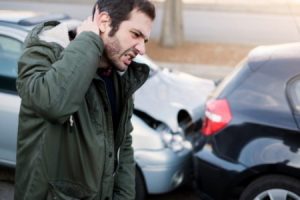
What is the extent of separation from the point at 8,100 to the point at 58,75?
2679mm

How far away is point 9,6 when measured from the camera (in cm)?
1808

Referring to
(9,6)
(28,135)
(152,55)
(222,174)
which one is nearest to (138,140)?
Answer: (222,174)

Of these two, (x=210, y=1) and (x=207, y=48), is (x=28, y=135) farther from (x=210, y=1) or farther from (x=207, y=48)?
(x=210, y=1)

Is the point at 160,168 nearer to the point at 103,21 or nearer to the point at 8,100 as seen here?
the point at 8,100

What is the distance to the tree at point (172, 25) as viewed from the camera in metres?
10.9

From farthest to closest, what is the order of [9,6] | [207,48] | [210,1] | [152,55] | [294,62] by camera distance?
[210,1]
[9,6]
[207,48]
[152,55]
[294,62]

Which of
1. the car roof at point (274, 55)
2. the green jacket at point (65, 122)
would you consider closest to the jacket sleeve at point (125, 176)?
the green jacket at point (65, 122)

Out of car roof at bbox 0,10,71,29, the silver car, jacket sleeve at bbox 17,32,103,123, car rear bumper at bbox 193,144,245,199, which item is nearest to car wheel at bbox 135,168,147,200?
the silver car

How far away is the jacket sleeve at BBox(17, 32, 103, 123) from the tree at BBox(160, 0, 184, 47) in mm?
9507

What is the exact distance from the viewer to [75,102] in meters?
1.53

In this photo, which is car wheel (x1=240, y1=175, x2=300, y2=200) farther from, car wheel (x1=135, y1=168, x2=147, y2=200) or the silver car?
car wheel (x1=135, y1=168, x2=147, y2=200)

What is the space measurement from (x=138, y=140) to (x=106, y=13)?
2.29 m

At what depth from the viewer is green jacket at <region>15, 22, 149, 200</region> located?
151 cm


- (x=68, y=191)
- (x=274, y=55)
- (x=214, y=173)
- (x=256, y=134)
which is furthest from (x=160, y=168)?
(x=68, y=191)
